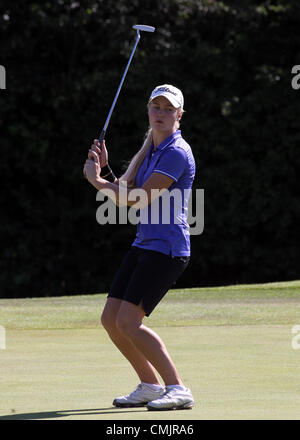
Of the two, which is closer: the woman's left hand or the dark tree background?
the woman's left hand

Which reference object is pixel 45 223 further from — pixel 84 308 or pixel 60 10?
pixel 84 308

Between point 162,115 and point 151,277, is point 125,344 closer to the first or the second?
point 151,277

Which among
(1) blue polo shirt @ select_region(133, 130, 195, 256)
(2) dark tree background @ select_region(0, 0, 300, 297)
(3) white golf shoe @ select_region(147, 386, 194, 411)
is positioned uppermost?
(2) dark tree background @ select_region(0, 0, 300, 297)

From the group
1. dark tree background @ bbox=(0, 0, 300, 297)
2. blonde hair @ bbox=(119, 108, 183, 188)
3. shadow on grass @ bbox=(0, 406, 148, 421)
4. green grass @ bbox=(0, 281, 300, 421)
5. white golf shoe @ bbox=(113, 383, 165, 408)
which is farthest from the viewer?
dark tree background @ bbox=(0, 0, 300, 297)

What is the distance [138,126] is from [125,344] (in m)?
14.3

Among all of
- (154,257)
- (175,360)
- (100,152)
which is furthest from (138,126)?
(154,257)

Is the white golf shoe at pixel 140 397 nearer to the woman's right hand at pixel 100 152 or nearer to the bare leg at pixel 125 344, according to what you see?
the bare leg at pixel 125 344

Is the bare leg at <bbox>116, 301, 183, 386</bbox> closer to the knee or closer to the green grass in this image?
the knee

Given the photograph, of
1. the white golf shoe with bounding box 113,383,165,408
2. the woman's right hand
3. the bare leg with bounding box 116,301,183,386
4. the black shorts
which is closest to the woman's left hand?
the woman's right hand

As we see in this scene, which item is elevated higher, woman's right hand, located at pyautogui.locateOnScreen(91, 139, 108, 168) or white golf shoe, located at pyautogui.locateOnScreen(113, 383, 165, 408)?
woman's right hand, located at pyautogui.locateOnScreen(91, 139, 108, 168)

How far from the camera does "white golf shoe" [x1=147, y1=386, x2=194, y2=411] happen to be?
15.5 feet

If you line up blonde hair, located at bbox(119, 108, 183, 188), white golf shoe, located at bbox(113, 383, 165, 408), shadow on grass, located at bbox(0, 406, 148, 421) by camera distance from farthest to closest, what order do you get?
blonde hair, located at bbox(119, 108, 183, 188) < white golf shoe, located at bbox(113, 383, 165, 408) < shadow on grass, located at bbox(0, 406, 148, 421)

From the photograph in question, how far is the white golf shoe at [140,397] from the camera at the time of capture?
488 cm

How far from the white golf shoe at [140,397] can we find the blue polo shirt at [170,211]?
2.35ft
